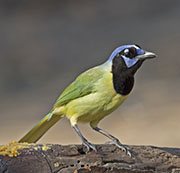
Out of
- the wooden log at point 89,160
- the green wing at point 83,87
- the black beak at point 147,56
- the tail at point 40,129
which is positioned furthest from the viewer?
the tail at point 40,129

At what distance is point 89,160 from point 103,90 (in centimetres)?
62

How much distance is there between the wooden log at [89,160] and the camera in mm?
2738

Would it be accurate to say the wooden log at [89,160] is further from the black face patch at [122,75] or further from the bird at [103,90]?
the black face patch at [122,75]

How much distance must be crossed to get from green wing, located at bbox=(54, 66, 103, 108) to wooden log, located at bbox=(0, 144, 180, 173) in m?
0.51

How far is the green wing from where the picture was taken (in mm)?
3473

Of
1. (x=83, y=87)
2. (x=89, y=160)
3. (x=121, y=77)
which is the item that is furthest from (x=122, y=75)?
(x=89, y=160)

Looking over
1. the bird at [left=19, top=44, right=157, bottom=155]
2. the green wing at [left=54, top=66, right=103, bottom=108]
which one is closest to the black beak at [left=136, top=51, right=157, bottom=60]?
the bird at [left=19, top=44, right=157, bottom=155]

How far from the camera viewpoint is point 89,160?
115 inches

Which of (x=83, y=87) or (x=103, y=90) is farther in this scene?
(x=83, y=87)

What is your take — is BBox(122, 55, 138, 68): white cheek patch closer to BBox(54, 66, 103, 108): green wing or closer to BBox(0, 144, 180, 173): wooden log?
BBox(54, 66, 103, 108): green wing

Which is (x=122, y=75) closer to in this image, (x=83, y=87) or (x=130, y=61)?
(x=130, y=61)

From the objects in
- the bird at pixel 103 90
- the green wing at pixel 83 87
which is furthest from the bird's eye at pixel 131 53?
the green wing at pixel 83 87

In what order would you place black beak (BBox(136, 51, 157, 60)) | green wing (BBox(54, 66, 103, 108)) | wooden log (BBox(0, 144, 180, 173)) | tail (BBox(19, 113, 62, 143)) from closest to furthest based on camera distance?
wooden log (BBox(0, 144, 180, 173)) → black beak (BBox(136, 51, 157, 60)) → green wing (BBox(54, 66, 103, 108)) → tail (BBox(19, 113, 62, 143))

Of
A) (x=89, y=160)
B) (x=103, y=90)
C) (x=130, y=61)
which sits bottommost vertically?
(x=89, y=160)
